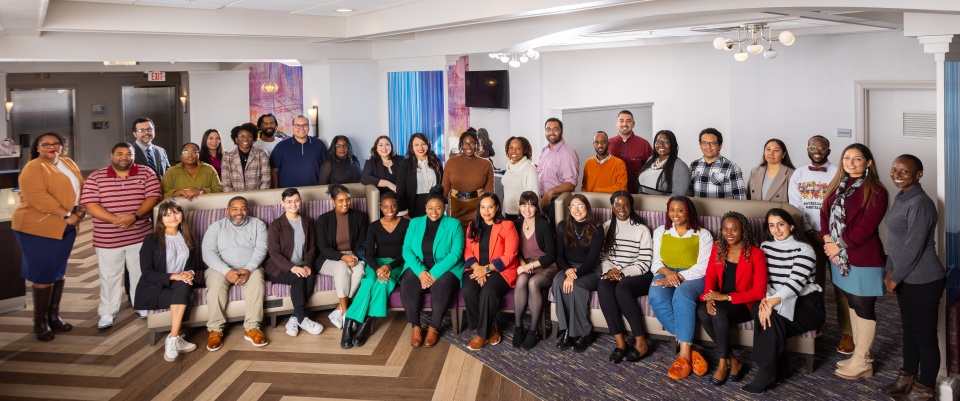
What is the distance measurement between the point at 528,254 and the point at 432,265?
78 cm

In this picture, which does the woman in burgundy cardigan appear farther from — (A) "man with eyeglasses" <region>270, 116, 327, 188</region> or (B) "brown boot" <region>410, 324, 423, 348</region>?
(A) "man with eyeglasses" <region>270, 116, 327, 188</region>

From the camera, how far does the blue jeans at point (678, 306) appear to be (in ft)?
19.3

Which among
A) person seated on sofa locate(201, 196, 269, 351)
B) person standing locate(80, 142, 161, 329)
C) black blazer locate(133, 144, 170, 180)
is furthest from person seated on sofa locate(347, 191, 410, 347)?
black blazer locate(133, 144, 170, 180)

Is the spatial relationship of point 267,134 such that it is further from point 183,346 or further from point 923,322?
point 923,322

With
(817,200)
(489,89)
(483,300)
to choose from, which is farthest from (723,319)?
(489,89)

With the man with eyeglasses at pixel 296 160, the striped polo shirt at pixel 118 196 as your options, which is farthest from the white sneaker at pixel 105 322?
the man with eyeglasses at pixel 296 160

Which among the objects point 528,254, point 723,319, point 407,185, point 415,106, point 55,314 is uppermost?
point 415,106

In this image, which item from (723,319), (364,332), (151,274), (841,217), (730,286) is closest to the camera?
(841,217)

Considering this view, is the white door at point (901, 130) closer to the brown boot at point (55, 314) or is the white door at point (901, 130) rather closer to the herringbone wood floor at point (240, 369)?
the herringbone wood floor at point (240, 369)

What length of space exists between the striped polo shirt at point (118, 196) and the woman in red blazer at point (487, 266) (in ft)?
8.89

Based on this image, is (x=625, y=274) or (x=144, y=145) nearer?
(x=625, y=274)

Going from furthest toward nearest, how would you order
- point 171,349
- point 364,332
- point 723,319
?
point 364,332 → point 171,349 → point 723,319

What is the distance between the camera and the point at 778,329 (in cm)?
556

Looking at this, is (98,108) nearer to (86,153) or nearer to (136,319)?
(86,153)
